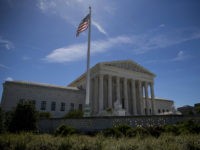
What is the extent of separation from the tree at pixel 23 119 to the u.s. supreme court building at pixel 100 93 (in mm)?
21137

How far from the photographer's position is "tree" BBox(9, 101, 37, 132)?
56.9 ft

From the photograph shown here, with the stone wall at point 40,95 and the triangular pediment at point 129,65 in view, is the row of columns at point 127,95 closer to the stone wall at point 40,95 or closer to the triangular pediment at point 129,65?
the triangular pediment at point 129,65

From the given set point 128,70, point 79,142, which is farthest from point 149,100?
point 79,142

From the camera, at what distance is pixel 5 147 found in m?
9.89

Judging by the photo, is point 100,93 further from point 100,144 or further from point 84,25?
point 100,144

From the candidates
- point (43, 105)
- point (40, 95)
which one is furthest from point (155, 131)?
point (40, 95)

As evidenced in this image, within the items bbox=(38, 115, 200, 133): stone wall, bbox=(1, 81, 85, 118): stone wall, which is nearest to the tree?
bbox=(38, 115, 200, 133): stone wall

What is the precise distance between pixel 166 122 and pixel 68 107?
107 feet

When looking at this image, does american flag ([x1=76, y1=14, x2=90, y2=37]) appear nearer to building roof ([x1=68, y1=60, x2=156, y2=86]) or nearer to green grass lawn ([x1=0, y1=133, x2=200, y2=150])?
green grass lawn ([x1=0, y1=133, x2=200, y2=150])

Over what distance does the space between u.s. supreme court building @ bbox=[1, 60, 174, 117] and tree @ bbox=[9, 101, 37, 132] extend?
69.3 ft

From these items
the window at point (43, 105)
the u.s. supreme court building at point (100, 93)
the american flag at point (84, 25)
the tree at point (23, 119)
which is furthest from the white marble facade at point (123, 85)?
the tree at point (23, 119)

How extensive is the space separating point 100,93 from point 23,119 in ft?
89.6

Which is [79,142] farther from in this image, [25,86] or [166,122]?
[25,86]

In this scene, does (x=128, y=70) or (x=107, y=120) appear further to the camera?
(x=128, y=70)
